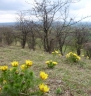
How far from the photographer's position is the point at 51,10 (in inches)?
500

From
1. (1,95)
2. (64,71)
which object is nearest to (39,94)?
(1,95)

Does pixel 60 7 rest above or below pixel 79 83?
above

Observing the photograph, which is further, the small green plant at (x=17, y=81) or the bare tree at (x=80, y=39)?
the bare tree at (x=80, y=39)

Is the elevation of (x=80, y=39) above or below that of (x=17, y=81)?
above

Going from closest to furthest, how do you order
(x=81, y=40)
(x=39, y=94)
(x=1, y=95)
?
(x=39, y=94), (x=1, y=95), (x=81, y=40)

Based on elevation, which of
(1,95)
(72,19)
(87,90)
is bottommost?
(87,90)

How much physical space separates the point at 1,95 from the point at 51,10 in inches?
412

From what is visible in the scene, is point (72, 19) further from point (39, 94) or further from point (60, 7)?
point (39, 94)

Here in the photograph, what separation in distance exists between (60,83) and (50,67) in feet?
4.23

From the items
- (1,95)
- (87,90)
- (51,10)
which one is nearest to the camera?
(1,95)

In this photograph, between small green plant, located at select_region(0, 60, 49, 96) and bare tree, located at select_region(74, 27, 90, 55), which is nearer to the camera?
small green plant, located at select_region(0, 60, 49, 96)

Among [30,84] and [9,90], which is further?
[30,84]

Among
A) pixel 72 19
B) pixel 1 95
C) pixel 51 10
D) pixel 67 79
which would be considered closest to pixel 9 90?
pixel 1 95

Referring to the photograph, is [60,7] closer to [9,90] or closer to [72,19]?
[72,19]
